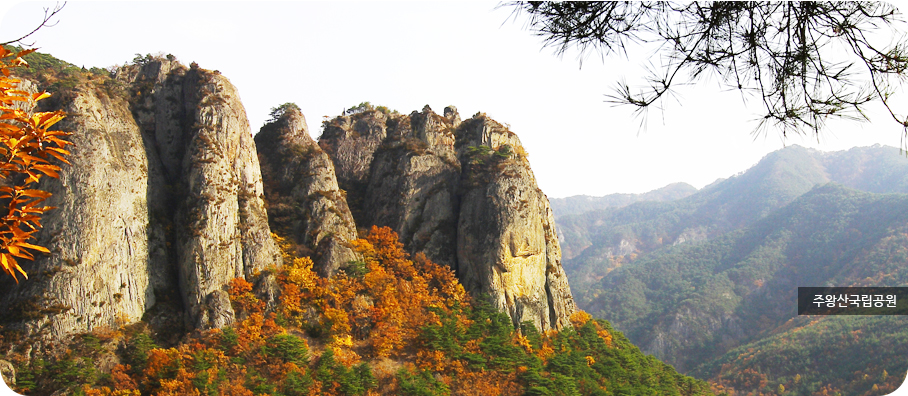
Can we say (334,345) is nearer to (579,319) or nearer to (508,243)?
(508,243)

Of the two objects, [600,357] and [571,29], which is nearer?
[571,29]

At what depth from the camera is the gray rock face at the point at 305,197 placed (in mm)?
26094

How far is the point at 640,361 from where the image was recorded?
32.1 metres

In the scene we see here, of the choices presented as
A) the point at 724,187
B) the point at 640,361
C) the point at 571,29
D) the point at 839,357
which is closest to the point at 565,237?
the point at 724,187

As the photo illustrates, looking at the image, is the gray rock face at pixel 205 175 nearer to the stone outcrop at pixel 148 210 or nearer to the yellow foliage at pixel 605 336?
the stone outcrop at pixel 148 210

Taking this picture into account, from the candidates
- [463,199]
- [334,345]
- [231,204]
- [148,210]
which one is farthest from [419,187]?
[148,210]

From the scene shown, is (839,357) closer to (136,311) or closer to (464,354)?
(464,354)

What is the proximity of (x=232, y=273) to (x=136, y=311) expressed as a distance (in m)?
3.79

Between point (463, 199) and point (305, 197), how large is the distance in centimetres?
888

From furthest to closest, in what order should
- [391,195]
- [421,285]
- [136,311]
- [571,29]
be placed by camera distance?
[391,195], [421,285], [136,311], [571,29]

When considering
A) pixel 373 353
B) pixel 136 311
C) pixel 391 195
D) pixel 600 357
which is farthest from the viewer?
pixel 391 195

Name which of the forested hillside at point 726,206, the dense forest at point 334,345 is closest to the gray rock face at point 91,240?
the dense forest at point 334,345

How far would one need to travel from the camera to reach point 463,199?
101ft

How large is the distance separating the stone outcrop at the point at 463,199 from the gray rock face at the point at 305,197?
10.4ft
